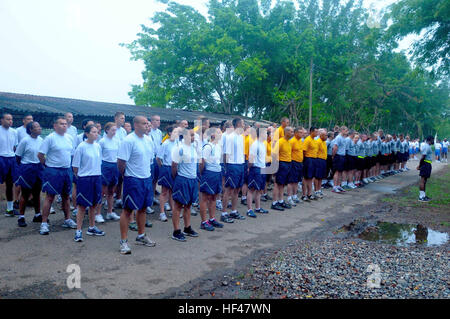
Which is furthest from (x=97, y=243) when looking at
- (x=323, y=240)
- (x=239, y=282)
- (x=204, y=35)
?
(x=204, y=35)

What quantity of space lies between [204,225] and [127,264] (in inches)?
87.8

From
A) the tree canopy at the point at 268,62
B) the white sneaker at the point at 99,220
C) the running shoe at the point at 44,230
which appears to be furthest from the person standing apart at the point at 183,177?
the tree canopy at the point at 268,62

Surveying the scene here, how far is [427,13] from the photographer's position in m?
12.2

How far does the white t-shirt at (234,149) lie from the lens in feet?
25.7

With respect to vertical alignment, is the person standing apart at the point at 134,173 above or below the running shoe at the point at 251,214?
above

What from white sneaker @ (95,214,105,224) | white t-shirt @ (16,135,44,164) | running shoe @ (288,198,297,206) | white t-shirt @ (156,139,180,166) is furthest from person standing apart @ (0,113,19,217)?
running shoe @ (288,198,297,206)

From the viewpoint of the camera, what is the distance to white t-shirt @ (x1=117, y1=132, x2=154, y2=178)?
5.47 m

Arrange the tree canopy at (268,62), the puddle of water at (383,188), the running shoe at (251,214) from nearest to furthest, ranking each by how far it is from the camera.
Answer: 1. the running shoe at (251,214)
2. the puddle of water at (383,188)
3. the tree canopy at (268,62)

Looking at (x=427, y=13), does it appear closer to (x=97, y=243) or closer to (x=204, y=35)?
(x=97, y=243)

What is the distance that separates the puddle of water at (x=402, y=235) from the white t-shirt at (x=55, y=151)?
227 inches

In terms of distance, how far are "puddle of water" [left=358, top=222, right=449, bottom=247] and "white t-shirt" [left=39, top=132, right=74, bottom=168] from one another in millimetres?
5775

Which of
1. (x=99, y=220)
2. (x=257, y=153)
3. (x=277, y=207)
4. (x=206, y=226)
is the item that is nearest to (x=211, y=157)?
(x=206, y=226)

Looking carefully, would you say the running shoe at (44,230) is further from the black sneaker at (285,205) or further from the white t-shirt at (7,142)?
the black sneaker at (285,205)

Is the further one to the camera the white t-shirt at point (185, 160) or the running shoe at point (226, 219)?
the running shoe at point (226, 219)
